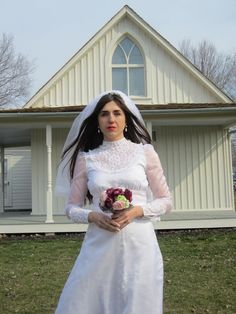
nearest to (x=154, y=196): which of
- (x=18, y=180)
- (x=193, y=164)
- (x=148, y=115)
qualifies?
(x=148, y=115)

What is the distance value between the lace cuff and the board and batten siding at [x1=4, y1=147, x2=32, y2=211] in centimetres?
1750

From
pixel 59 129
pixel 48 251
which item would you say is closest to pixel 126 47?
pixel 59 129

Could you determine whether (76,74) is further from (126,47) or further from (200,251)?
(200,251)

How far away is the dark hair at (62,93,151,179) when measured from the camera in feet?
10.2

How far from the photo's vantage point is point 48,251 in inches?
396

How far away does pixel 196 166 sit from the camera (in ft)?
48.3

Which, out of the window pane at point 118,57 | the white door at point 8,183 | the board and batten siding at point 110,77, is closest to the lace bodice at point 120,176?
the board and batten siding at point 110,77

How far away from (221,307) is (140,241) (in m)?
3.44

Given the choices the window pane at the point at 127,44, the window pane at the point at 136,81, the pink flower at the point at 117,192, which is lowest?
the pink flower at the point at 117,192

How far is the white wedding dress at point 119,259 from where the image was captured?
2756 millimetres

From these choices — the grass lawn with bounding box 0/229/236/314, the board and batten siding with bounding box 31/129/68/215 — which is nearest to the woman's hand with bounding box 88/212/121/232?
the grass lawn with bounding box 0/229/236/314

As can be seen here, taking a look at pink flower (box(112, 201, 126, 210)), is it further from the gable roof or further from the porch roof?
the gable roof

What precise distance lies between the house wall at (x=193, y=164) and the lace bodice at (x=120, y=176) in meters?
11.5

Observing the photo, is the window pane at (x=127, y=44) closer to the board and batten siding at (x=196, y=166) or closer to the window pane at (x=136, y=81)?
the window pane at (x=136, y=81)
